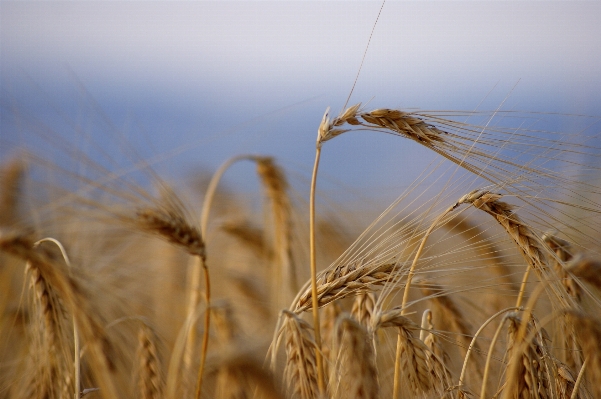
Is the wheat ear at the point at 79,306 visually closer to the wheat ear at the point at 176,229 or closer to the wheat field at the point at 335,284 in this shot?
the wheat field at the point at 335,284

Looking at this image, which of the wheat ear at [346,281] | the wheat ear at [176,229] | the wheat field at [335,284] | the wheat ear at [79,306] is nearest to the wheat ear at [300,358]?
the wheat field at [335,284]

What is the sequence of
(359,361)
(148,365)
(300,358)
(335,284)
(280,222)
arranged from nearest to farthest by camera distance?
1. (359,361)
2. (300,358)
3. (335,284)
4. (148,365)
5. (280,222)

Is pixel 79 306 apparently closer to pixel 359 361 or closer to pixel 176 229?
pixel 176 229

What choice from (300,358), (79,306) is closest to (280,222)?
(300,358)

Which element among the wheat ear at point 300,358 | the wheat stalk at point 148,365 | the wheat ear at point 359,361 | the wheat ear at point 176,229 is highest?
the wheat ear at point 176,229

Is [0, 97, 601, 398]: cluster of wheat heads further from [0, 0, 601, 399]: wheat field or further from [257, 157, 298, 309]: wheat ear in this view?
[257, 157, 298, 309]: wheat ear

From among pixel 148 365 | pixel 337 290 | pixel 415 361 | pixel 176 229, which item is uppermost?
pixel 176 229

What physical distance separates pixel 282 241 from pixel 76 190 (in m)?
1.07

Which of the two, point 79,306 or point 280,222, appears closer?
point 79,306

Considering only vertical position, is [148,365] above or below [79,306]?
below

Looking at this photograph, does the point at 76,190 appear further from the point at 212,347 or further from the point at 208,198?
the point at 212,347

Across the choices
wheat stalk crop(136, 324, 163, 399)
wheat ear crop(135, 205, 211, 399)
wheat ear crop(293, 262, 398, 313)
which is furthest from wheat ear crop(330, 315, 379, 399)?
wheat stalk crop(136, 324, 163, 399)

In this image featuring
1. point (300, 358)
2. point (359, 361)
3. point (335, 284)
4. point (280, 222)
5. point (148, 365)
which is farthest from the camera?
point (280, 222)

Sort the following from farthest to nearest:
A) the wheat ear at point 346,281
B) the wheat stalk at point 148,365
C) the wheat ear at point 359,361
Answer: the wheat stalk at point 148,365
the wheat ear at point 346,281
the wheat ear at point 359,361
